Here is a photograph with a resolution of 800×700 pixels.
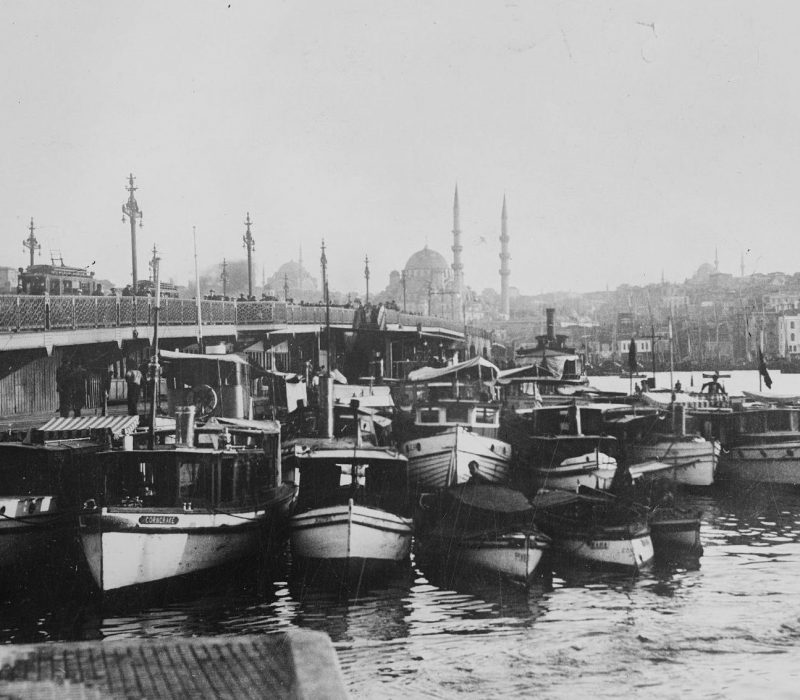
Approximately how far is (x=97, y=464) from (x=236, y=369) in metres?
11.3

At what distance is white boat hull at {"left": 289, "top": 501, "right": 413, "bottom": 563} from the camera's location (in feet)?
61.4

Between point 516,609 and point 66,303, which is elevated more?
point 66,303

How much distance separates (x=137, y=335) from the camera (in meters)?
32.2

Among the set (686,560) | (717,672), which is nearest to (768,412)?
(686,560)

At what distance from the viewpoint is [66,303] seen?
29.1 meters

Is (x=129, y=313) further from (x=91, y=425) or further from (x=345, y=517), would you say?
(x=345, y=517)

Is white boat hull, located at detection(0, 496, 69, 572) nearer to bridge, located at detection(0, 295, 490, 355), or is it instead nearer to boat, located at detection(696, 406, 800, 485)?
bridge, located at detection(0, 295, 490, 355)

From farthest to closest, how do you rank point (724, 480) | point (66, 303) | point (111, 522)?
point (724, 480), point (66, 303), point (111, 522)

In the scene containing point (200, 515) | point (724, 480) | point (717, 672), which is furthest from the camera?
point (724, 480)

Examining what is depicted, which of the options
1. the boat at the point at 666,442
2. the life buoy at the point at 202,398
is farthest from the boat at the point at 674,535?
the life buoy at the point at 202,398

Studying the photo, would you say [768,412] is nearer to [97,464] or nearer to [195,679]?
[97,464]

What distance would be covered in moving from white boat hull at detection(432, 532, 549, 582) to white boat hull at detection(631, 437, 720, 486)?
14.0 m

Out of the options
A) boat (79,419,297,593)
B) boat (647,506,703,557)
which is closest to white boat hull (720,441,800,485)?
boat (647,506,703,557)

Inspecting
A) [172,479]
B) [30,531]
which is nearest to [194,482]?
[172,479]
